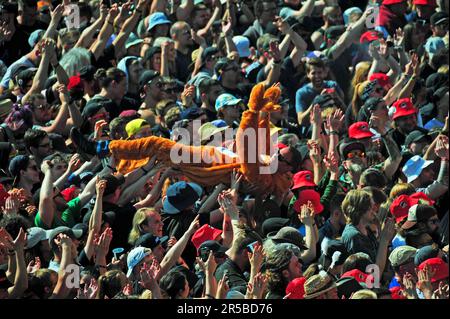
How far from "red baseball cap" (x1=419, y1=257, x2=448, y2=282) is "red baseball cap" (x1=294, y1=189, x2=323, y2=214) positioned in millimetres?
1622

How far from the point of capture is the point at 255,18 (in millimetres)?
21188

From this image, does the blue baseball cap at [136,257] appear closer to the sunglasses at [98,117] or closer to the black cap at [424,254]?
the black cap at [424,254]

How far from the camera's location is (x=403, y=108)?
18188 millimetres

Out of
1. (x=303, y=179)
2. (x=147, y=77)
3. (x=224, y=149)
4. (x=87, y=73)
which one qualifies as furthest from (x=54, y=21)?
(x=303, y=179)

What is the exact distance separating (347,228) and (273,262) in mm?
1759

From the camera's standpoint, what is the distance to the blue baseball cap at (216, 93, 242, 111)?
17.9 metres

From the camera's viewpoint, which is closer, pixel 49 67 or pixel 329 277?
pixel 329 277

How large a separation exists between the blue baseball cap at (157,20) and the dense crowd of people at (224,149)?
0.09 ft

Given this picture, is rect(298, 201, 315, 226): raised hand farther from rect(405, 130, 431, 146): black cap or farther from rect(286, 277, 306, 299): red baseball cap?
rect(405, 130, 431, 146): black cap

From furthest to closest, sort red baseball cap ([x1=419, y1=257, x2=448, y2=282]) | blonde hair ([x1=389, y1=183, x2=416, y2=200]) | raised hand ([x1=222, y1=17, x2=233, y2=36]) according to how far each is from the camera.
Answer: raised hand ([x1=222, y1=17, x2=233, y2=36])
blonde hair ([x1=389, y1=183, x2=416, y2=200])
red baseball cap ([x1=419, y1=257, x2=448, y2=282])

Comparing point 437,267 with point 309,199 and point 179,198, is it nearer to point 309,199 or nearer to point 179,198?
point 309,199

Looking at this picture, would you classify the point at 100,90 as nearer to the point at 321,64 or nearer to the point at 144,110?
the point at 144,110

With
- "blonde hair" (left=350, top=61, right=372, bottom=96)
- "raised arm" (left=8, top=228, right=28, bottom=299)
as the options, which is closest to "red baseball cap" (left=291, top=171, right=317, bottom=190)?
"raised arm" (left=8, top=228, right=28, bottom=299)
